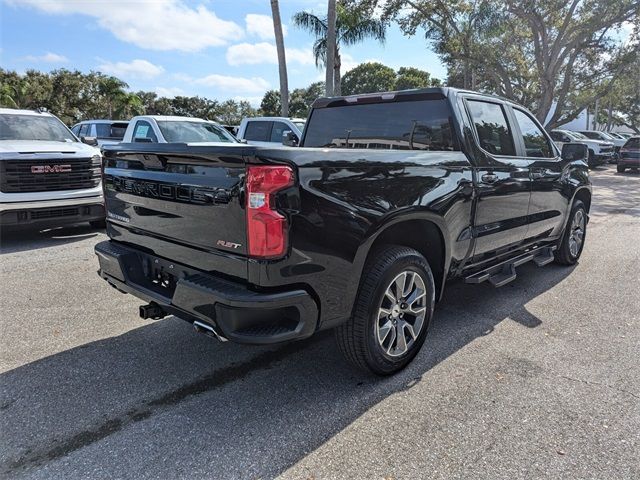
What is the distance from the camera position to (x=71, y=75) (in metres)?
36.7

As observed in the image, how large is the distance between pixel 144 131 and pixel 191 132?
978 millimetres

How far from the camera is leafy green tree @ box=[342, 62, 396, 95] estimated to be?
49969 mm

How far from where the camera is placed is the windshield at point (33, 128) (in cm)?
763

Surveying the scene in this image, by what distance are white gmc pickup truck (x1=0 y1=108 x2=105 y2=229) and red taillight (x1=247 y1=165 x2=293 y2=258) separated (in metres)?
5.17

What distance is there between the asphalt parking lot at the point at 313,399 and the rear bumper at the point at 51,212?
2.32 m

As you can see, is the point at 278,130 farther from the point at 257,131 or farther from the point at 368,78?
the point at 368,78

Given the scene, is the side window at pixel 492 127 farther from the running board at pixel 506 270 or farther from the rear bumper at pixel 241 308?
the rear bumper at pixel 241 308

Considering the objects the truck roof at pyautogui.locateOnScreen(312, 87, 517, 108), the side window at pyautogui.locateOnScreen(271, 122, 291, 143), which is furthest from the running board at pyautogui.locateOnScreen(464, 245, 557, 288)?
the side window at pyautogui.locateOnScreen(271, 122, 291, 143)

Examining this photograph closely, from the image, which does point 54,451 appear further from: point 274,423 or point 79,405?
point 274,423

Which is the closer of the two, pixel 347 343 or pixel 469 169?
pixel 347 343

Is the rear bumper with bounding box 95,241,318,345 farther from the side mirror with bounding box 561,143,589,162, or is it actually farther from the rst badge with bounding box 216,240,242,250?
the side mirror with bounding box 561,143,589,162

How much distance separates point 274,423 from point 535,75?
28662 mm

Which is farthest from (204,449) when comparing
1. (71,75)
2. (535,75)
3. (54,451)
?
(71,75)

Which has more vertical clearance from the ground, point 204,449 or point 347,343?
point 347,343
